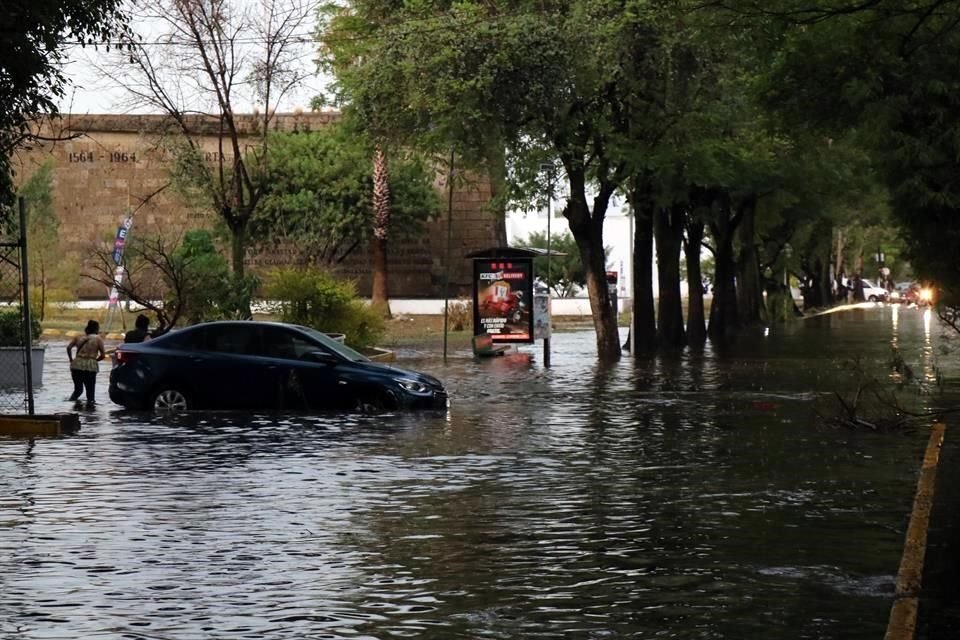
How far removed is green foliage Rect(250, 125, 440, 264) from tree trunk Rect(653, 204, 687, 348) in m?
24.6

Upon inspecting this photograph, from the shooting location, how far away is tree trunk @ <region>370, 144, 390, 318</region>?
69.3m

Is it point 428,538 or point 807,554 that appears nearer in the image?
point 807,554

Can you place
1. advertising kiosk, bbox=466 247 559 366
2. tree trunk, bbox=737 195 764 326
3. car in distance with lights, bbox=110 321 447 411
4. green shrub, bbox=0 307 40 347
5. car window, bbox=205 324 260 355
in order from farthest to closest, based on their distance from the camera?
tree trunk, bbox=737 195 764 326 → advertising kiosk, bbox=466 247 559 366 → green shrub, bbox=0 307 40 347 → car window, bbox=205 324 260 355 → car in distance with lights, bbox=110 321 447 411

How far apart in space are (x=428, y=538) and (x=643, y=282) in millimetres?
34268

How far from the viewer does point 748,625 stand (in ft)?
30.8

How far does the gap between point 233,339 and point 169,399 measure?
127 centimetres

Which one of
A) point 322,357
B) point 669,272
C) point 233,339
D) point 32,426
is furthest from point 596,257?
point 32,426

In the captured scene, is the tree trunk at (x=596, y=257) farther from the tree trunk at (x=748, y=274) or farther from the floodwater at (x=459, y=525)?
the tree trunk at (x=748, y=274)

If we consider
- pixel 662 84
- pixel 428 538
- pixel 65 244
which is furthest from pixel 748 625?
pixel 65 244

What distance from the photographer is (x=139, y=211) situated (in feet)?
251

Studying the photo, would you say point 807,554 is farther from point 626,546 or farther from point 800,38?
point 800,38

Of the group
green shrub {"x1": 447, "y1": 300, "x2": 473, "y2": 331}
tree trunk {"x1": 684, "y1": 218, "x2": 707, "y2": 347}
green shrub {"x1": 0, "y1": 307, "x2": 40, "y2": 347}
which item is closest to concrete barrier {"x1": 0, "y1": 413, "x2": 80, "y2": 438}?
green shrub {"x1": 0, "y1": 307, "x2": 40, "y2": 347}

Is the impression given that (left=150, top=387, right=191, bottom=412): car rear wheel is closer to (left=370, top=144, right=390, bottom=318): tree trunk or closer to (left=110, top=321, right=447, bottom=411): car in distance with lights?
(left=110, top=321, right=447, bottom=411): car in distance with lights

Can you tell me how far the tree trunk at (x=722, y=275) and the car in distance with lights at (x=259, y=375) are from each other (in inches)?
1320
